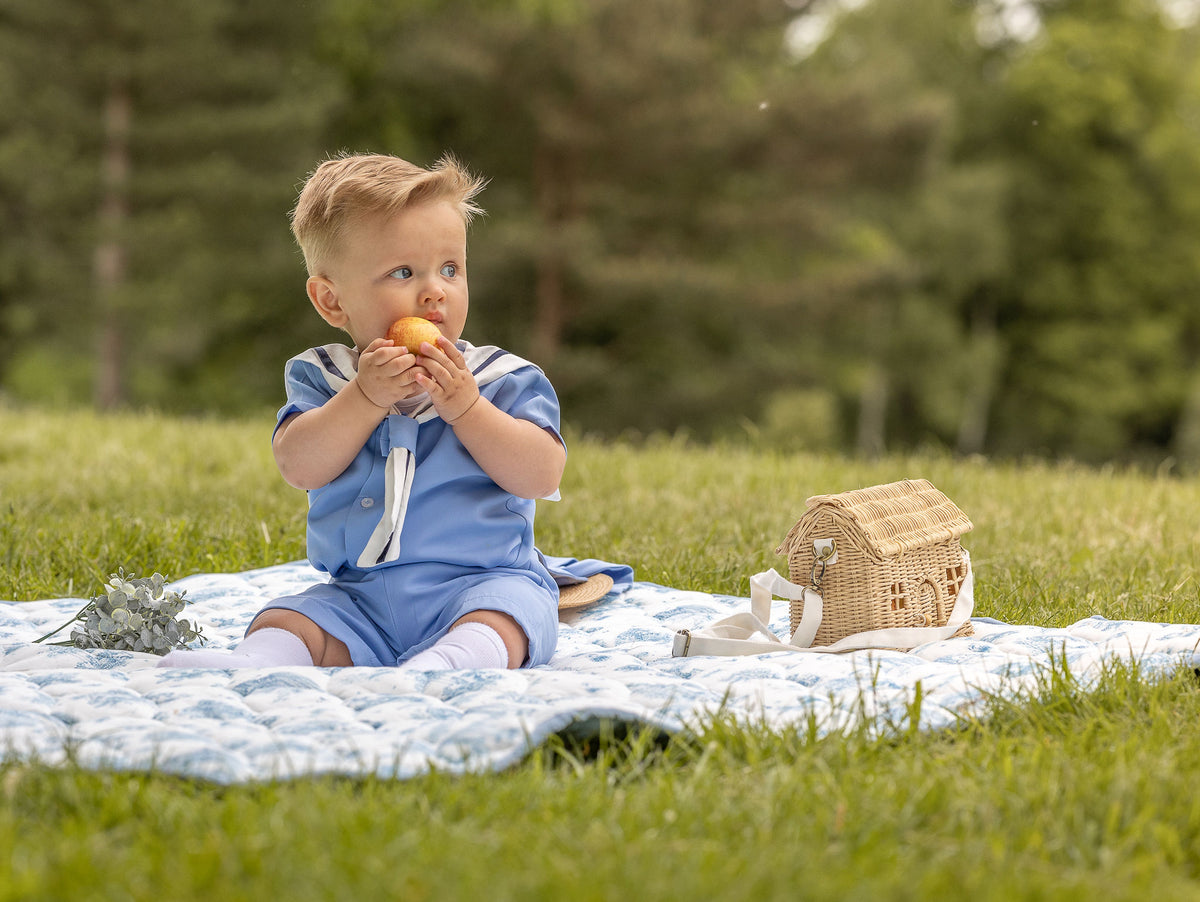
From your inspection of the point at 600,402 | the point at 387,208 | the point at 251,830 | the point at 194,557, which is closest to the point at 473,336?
the point at 600,402

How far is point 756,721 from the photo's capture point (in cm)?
182

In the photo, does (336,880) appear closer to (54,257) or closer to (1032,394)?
(54,257)

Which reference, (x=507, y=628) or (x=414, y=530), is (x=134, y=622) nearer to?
(x=414, y=530)

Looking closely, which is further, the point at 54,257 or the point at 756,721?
the point at 54,257

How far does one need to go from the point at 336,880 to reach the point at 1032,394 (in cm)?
2299

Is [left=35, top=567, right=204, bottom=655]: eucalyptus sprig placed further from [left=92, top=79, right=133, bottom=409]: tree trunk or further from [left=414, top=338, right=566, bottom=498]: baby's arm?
[left=92, top=79, right=133, bottom=409]: tree trunk

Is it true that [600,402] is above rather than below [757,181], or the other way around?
below

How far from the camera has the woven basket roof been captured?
8.14 ft

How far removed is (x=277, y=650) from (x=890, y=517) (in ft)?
4.16

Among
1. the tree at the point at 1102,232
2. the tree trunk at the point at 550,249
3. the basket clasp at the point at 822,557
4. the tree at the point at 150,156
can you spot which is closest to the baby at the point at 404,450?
the basket clasp at the point at 822,557

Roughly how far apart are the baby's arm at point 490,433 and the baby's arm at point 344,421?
0.17ft

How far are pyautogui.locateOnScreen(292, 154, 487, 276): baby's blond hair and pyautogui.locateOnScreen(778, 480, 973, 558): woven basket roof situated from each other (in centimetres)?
97

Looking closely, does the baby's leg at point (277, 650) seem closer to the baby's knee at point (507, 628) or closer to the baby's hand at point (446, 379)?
the baby's knee at point (507, 628)

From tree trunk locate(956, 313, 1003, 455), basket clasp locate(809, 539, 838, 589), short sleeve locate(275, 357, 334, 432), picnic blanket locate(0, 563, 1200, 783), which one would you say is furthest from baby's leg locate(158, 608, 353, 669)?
tree trunk locate(956, 313, 1003, 455)
